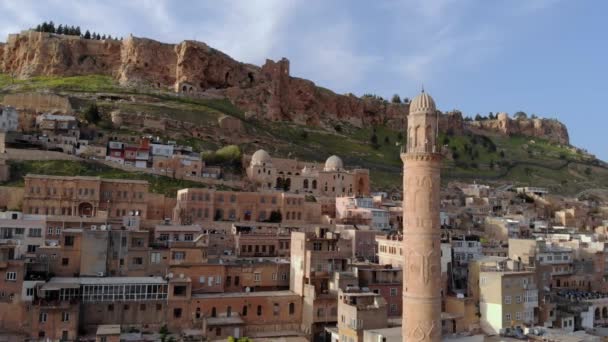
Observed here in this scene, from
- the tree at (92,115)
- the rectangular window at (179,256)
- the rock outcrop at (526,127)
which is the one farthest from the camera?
the rock outcrop at (526,127)

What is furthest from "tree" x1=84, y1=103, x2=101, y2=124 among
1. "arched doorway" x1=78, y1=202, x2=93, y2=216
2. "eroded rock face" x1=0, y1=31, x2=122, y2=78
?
"eroded rock face" x1=0, y1=31, x2=122, y2=78

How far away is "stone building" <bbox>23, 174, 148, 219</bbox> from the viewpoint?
4116 cm

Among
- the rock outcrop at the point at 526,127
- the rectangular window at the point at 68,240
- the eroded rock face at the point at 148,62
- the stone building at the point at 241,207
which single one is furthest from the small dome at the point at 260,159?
the rock outcrop at the point at 526,127

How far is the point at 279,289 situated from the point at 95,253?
11.2m

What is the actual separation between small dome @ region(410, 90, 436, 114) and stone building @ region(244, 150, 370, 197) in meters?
35.4

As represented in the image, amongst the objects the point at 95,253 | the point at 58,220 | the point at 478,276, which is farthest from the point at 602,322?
the point at 58,220

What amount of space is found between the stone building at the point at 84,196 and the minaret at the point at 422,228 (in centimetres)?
2569

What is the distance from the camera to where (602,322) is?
39250 millimetres

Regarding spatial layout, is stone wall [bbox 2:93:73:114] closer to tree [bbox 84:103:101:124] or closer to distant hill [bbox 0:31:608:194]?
distant hill [bbox 0:31:608:194]

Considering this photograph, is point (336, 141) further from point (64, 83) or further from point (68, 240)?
point (68, 240)

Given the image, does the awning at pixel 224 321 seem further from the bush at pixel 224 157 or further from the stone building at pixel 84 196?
the bush at pixel 224 157

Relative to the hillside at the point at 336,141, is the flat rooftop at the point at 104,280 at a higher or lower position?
lower

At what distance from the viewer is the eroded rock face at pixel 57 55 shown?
294 ft

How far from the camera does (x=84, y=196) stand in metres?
42.3
